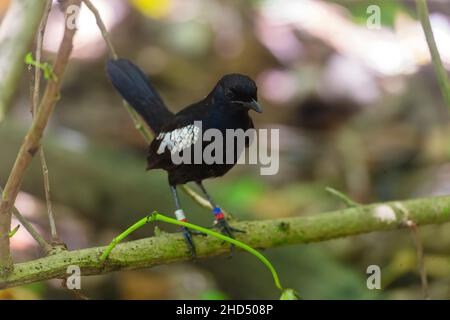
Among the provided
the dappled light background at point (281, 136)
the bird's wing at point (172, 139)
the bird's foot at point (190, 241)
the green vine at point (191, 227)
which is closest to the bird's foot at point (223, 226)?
the bird's foot at point (190, 241)

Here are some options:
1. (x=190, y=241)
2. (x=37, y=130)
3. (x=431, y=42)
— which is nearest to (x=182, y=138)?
(x=190, y=241)

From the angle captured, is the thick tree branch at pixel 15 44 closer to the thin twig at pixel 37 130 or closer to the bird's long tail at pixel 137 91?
the thin twig at pixel 37 130

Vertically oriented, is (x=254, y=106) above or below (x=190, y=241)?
above

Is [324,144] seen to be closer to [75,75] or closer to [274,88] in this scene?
[274,88]

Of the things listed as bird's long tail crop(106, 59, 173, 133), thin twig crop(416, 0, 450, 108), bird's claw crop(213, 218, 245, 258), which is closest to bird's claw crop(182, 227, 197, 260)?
bird's claw crop(213, 218, 245, 258)

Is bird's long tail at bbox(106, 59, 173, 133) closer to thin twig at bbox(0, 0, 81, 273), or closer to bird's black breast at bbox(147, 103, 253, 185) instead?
bird's black breast at bbox(147, 103, 253, 185)

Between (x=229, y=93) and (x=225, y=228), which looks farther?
(x=225, y=228)

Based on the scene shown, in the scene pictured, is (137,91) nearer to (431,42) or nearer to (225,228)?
(225,228)
